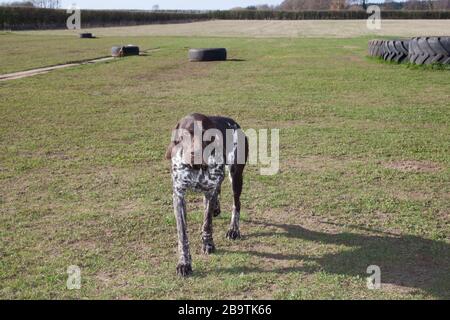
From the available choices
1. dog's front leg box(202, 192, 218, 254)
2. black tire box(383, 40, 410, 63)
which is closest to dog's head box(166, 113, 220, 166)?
dog's front leg box(202, 192, 218, 254)

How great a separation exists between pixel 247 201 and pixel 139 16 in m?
100

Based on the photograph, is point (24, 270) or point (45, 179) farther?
point (45, 179)

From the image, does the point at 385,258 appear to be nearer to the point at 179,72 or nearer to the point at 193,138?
the point at 193,138

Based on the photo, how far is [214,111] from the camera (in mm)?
14359

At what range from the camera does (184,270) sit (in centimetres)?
528

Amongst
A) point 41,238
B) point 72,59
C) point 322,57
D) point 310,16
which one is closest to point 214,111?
point 41,238

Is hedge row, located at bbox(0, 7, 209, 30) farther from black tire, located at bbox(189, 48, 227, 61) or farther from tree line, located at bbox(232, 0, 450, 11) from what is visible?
black tire, located at bbox(189, 48, 227, 61)

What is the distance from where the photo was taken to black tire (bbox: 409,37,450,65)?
21.7 metres

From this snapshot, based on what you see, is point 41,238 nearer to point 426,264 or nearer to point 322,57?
point 426,264

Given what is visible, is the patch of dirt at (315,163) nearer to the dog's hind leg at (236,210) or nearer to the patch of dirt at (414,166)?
the patch of dirt at (414,166)

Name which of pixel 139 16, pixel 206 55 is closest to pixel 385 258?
pixel 206 55
